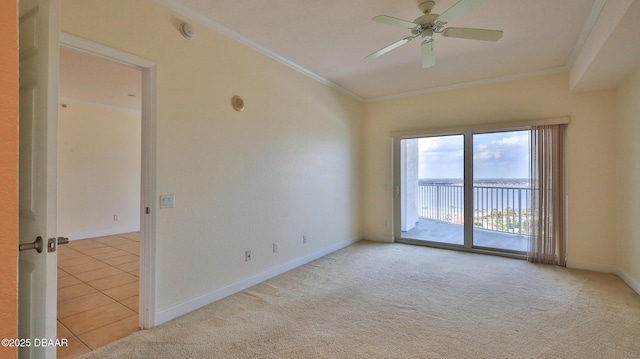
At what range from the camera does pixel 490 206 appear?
5.03 metres

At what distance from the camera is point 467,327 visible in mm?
2418

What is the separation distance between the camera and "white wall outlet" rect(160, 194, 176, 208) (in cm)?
249

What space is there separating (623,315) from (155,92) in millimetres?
4579

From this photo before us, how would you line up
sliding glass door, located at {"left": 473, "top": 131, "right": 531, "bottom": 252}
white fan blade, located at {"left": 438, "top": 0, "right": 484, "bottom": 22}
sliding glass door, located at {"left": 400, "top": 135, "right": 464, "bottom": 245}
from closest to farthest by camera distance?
white fan blade, located at {"left": 438, "top": 0, "right": 484, "bottom": 22} < sliding glass door, located at {"left": 473, "top": 131, "right": 531, "bottom": 252} < sliding glass door, located at {"left": 400, "top": 135, "right": 464, "bottom": 245}

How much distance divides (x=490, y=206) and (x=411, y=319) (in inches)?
133

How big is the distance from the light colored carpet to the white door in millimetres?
1078

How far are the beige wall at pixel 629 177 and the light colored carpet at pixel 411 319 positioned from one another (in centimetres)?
29

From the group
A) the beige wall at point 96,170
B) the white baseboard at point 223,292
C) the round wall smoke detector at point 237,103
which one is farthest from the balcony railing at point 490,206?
the beige wall at point 96,170

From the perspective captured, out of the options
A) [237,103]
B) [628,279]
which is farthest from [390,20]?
[628,279]

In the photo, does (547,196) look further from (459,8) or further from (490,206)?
(459,8)

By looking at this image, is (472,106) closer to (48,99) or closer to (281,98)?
(281,98)

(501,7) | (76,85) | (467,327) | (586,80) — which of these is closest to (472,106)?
(586,80)

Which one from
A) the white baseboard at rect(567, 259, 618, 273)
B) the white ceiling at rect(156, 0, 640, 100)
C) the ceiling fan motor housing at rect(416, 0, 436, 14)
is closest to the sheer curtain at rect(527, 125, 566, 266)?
the white baseboard at rect(567, 259, 618, 273)

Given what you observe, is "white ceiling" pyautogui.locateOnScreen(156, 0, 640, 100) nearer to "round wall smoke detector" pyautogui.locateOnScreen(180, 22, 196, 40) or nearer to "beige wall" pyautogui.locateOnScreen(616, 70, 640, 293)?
"round wall smoke detector" pyautogui.locateOnScreen(180, 22, 196, 40)
